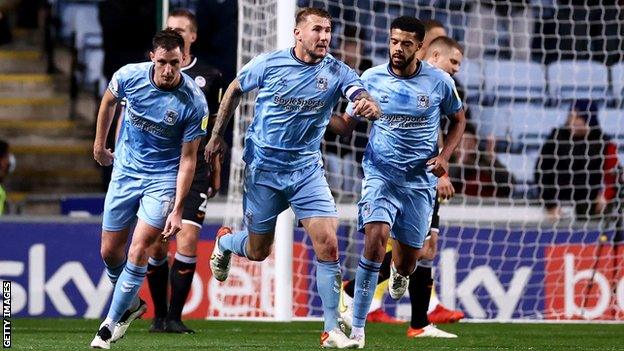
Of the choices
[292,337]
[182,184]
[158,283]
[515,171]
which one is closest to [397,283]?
[292,337]

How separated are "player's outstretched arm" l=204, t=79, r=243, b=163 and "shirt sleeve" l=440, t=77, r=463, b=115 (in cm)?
121

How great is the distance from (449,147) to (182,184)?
155 centimetres

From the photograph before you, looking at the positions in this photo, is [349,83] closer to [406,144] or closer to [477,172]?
[406,144]

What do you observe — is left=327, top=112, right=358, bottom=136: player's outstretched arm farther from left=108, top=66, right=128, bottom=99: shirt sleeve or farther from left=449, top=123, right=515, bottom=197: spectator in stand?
left=449, top=123, right=515, bottom=197: spectator in stand

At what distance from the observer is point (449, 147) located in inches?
318

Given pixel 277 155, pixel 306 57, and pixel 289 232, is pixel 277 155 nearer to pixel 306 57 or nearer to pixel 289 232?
pixel 306 57

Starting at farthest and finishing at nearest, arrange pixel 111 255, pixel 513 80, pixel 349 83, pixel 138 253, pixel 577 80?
pixel 513 80 < pixel 577 80 < pixel 111 255 < pixel 349 83 < pixel 138 253

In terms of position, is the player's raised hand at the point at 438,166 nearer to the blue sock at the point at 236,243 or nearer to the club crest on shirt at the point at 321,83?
the club crest on shirt at the point at 321,83

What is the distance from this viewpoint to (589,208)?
39.7ft

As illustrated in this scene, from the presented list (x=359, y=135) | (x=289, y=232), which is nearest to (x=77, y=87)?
(x=359, y=135)

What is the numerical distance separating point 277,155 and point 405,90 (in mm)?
866

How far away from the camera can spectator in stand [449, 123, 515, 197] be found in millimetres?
12414

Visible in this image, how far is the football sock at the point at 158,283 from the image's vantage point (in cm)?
922

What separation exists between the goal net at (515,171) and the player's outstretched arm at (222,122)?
2.85 meters
